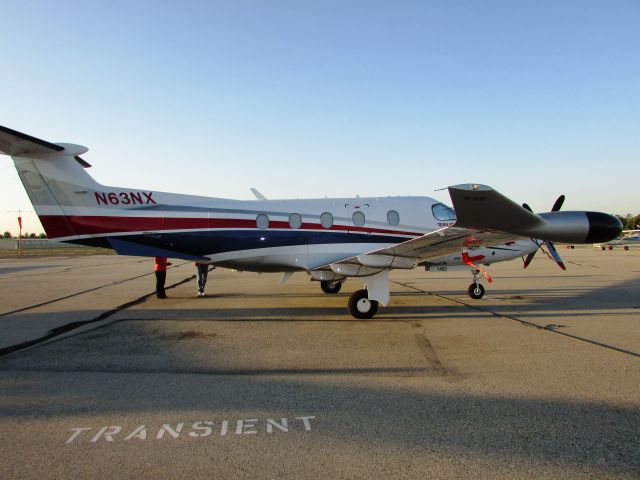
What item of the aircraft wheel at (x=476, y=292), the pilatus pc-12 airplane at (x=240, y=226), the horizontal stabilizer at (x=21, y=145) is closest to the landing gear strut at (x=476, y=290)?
the aircraft wheel at (x=476, y=292)

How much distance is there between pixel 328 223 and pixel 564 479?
28.5 ft

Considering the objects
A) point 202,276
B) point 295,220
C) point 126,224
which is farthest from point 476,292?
point 126,224

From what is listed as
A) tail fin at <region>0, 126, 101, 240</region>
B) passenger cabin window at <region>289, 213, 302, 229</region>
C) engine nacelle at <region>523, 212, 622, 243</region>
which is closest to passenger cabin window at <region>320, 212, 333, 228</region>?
passenger cabin window at <region>289, 213, 302, 229</region>

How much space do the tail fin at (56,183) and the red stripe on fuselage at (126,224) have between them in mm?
24

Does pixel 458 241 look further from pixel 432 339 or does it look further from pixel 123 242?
pixel 123 242

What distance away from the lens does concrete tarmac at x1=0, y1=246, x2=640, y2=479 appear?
3.61m

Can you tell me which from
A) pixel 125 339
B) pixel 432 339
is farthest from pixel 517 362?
pixel 125 339

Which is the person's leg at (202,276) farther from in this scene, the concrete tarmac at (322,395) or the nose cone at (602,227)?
the nose cone at (602,227)

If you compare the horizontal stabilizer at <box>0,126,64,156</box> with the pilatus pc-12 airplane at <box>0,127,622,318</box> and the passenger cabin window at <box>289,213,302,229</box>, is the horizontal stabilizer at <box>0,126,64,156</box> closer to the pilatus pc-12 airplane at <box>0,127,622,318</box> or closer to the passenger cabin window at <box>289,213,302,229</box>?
the pilatus pc-12 airplane at <box>0,127,622,318</box>

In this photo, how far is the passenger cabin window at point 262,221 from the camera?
11383mm

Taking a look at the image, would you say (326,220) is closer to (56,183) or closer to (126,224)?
(126,224)

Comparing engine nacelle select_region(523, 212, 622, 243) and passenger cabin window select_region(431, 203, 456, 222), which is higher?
passenger cabin window select_region(431, 203, 456, 222)

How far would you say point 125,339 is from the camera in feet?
27.4

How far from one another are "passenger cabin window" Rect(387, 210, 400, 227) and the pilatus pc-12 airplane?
0.03 m
